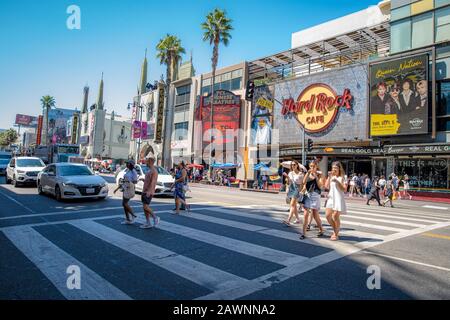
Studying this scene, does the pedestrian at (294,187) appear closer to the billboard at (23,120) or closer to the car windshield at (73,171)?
the car windshield at (73,171)

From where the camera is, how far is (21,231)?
6.70m

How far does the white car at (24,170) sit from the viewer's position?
51.9 ft

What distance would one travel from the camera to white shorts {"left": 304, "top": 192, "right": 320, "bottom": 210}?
693 cm

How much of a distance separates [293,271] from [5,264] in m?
4.37

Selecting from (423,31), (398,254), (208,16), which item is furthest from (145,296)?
(208,16)

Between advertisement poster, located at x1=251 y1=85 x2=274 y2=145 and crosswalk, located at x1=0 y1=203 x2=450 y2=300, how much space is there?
24676 mm

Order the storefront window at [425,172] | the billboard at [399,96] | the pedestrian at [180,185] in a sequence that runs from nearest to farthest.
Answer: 1. the pedestrian at [180,185]
2. the storefront window at [425,172]
3. the billboard at [399,96]

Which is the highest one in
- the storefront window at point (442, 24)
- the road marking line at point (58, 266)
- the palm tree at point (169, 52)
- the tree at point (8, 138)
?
the palm tree at point (169, 52)

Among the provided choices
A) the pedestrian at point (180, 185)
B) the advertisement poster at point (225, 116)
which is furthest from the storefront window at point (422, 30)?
the pedestrian at point (180, 185)

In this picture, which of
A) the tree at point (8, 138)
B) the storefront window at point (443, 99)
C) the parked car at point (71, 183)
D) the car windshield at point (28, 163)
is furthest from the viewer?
the tree at point (8, 138)

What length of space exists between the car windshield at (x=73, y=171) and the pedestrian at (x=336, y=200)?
31.9 ft
